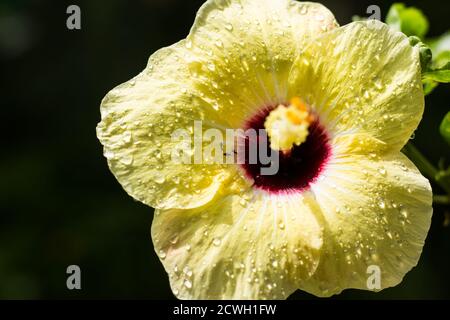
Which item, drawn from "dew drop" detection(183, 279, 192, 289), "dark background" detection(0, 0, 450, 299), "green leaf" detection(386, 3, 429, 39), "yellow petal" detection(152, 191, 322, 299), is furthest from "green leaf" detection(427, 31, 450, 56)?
"dark background" detection(0, 0, 450, 299)

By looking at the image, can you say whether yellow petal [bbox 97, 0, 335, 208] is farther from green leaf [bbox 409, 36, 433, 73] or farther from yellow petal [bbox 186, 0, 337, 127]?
green leaf [bbox 409, 36, 433, 73]

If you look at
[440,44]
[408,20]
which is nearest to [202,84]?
[408,20]

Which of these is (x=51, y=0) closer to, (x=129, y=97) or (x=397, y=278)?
(x=129, y=97)

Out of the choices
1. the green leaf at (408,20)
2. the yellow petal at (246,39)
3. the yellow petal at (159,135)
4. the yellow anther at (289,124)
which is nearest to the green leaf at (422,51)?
the yellow petal at (246,39)

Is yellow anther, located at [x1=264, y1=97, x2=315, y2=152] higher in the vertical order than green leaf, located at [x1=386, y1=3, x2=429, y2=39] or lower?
lower

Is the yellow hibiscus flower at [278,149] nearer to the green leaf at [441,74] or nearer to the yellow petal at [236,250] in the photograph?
the yellow petal at [236,250]

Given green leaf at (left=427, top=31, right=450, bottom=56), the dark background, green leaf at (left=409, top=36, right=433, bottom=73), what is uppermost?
green leaf at (left=409, top=36, right=433, bottom=73)

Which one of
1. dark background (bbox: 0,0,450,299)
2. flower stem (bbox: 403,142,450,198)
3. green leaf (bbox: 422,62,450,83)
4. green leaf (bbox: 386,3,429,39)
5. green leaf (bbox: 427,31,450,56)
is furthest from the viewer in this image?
dark background (bbox: 0,0,450,299)
